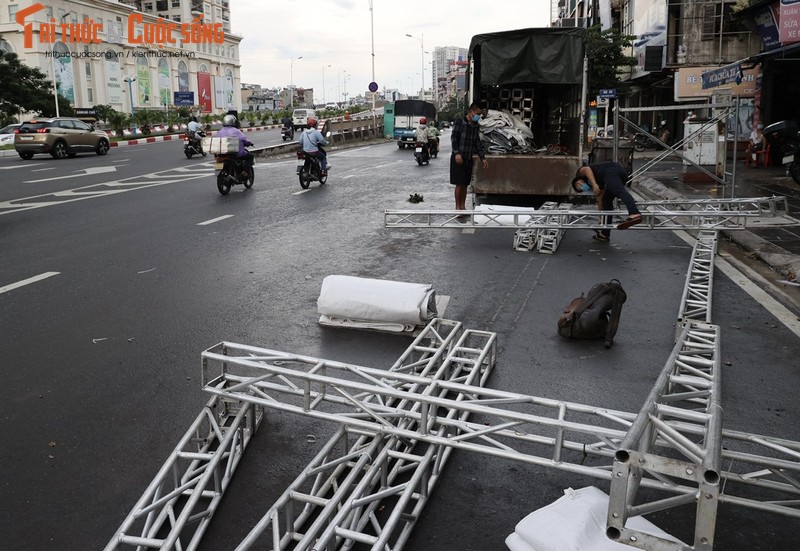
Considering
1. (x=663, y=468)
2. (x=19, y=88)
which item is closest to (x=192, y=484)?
(x=663, y=468)

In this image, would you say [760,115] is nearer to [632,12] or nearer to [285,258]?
[632,12]

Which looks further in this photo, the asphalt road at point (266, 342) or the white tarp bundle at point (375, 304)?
the white tarp bundle at point (375, 304)

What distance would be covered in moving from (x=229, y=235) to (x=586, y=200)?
7.05 m

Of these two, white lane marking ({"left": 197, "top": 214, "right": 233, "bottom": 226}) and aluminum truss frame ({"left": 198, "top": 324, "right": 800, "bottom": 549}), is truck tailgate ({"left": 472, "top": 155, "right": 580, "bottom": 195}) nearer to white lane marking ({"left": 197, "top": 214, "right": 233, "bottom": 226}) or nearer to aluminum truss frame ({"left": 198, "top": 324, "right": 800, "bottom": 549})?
white lane marking ({"left": 197, "top": 214, "right": 233, "bottom": 226})

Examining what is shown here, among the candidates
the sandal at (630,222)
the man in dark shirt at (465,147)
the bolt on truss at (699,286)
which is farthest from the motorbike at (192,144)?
the bolt on truss at (699,286)

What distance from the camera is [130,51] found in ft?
288

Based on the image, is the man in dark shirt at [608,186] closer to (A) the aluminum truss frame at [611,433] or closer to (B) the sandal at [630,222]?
(B) the sandal at [630,222]

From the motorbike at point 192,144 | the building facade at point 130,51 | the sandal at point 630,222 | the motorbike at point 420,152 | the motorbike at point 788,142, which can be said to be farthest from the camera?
the building facade at point 130,51

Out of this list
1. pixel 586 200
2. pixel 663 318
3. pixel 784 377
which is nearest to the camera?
pixel 784 377

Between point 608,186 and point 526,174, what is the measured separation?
2.47 meters

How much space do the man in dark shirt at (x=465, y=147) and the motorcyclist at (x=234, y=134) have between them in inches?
246

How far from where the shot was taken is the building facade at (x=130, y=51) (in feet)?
242

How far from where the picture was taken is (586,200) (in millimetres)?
14203

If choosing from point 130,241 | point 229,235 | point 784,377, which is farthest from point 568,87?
point 784,377
